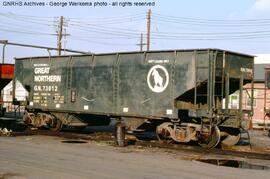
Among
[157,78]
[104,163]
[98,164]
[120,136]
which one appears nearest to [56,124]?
[120,136]

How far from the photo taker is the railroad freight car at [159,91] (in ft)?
47.0

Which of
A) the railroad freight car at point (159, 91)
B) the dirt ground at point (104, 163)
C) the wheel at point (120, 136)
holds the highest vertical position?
the railroad freight car at point (159, 91)

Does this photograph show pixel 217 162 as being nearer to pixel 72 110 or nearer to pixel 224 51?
pixel 224 51

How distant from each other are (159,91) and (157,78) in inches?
19.0

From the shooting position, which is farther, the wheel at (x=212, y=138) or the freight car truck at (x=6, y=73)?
the freight car truck at (x=6, y=73)

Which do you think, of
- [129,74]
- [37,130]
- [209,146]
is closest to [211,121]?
[209,146]

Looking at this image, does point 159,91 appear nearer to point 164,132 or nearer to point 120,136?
point 164,132

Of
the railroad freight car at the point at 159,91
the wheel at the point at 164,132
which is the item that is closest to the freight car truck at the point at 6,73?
the railroad freight car at the point at 159,91

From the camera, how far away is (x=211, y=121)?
14.2 meters

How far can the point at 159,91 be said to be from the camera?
1515 cm

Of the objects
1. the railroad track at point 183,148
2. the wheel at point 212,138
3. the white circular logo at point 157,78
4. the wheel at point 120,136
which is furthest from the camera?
the white circular logo at point 157,78

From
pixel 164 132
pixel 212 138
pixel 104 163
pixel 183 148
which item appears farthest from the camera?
pixel 164 132

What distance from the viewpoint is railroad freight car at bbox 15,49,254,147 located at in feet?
47.0

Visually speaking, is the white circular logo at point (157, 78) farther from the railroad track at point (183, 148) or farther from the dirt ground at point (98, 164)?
the dirt ground at point (98, 164)
